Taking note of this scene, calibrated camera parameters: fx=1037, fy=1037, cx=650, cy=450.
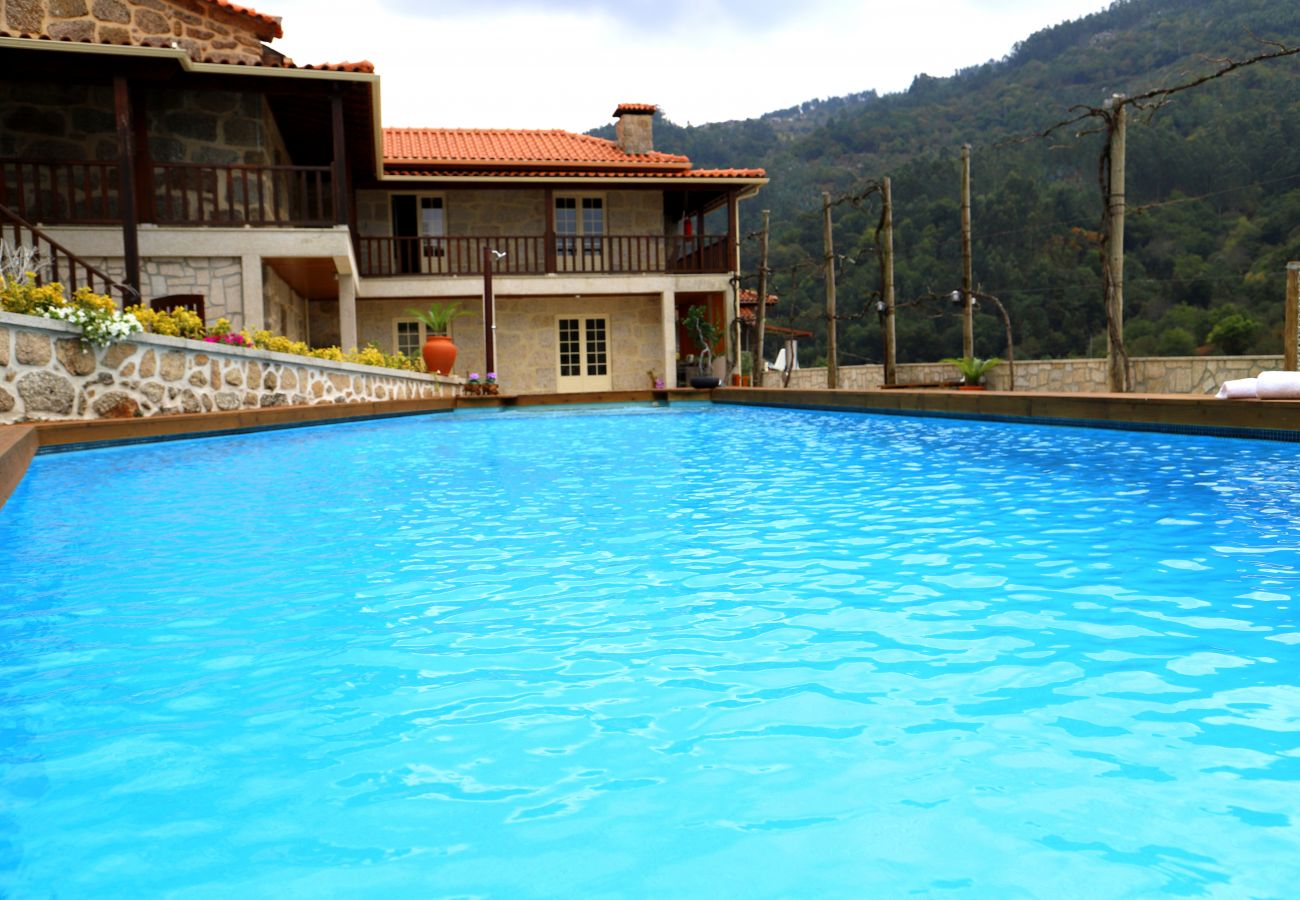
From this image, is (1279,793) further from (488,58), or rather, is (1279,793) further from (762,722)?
(488,58)

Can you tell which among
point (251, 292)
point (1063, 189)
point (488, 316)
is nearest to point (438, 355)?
point (488, 316)

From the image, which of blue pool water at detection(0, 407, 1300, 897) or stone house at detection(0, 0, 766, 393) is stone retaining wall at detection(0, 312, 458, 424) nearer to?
stone house at detection(0, 0, 766, 393)

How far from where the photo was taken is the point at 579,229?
24.2m

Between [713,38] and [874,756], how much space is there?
865 inches

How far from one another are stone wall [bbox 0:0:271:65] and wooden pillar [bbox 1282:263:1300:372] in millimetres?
13775

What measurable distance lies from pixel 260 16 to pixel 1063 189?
3766cm

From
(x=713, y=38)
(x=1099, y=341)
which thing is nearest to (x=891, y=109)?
(x=1099, y=341)

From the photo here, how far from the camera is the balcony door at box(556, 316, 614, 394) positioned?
24.2m

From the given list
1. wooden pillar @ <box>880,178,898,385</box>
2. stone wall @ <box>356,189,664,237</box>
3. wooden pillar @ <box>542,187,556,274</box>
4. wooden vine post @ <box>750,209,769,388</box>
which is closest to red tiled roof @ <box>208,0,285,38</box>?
stone wall @ <box>356,189,664,237</box>

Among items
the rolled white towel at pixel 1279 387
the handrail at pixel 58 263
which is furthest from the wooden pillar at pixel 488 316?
the rolled white towel at pixel 1279 387

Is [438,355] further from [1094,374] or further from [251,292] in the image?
[1094,374]

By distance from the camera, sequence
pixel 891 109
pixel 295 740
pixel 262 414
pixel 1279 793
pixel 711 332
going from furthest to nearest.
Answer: pixel 891 109 < pixel 711 332 < pixel 262 414 < pixel 295 740 < pixel 1279 793

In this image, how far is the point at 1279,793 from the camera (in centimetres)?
213

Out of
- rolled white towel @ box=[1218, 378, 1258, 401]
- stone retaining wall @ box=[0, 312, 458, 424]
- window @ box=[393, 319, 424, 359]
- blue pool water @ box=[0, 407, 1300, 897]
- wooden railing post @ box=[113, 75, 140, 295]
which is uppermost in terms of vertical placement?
wooden railing post @ box=[113, 75, 140, 295]
